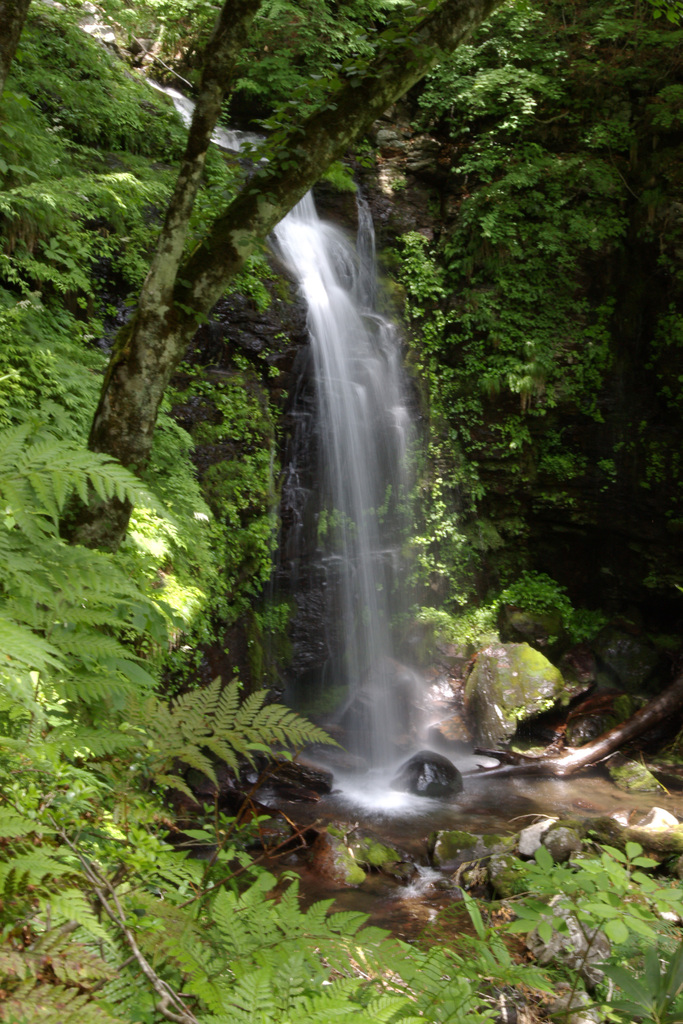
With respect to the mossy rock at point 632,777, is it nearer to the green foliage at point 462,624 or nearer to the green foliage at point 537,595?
the green foliage at point 462,624

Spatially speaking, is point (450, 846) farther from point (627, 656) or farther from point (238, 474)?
point (627, 656)

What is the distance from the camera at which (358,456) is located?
381 inches

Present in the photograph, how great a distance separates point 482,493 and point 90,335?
6784 millimetres

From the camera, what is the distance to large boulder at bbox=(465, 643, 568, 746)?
8297 mm

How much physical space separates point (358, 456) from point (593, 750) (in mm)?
5386

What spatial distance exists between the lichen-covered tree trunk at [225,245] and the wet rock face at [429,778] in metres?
5.75

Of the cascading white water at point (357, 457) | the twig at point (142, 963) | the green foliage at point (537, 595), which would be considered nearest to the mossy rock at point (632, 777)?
the green foliage at point (537, 595)

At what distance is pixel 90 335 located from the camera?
6133 millimetres

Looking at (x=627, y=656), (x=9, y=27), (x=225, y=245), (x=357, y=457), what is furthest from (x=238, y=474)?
(x=627, y=656)

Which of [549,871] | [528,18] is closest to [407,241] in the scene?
[528,18]

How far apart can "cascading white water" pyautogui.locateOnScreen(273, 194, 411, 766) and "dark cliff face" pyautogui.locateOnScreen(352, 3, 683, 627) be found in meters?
0.90

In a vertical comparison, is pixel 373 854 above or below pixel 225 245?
below

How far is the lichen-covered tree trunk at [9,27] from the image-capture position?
2.35 m

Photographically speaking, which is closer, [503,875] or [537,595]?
[503,875]
